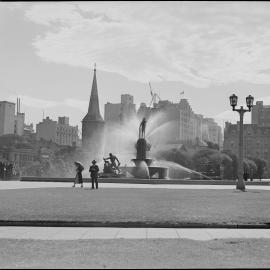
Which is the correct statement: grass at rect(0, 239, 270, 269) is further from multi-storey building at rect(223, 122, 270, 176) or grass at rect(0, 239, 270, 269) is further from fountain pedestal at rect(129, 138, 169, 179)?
multi-storey building at rect(223, 122, 270, 176)

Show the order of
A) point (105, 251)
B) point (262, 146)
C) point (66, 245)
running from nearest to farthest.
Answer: point (105, 251), point (66, 245), point (262, 146)

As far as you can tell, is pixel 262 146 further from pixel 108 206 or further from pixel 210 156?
pixel 108 206

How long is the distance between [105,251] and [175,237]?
9.52 feet

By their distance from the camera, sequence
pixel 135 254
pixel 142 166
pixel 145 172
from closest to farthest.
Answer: pixel 135 254, pixel 145 172, pixel 142 166

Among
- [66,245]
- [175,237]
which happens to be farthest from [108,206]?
[66,245]

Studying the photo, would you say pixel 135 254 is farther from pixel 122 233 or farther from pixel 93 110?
pixel 93 110

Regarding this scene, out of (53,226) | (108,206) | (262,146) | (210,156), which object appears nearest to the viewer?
(53,226)

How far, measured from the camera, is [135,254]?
384 inches

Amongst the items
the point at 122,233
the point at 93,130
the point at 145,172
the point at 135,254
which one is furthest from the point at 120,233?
the point at 93,130

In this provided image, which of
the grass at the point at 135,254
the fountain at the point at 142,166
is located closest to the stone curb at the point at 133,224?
the grass at the point at 135,254

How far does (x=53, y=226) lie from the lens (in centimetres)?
1488

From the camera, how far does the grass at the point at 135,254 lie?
858 centimetres

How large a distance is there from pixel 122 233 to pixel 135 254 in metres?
3.74

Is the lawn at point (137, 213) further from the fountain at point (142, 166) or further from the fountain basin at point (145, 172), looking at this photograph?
the fountain at point (142, 166)
